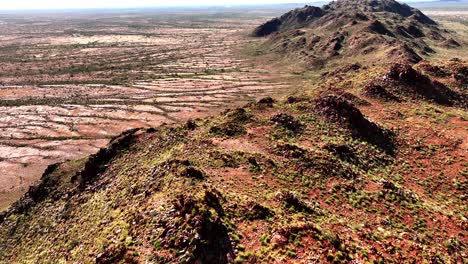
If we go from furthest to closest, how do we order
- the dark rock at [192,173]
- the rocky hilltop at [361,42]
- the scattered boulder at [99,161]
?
the rocky hilltop at [361,42] < the scattered boulder at [99,161] < the dark rock at [192,173]

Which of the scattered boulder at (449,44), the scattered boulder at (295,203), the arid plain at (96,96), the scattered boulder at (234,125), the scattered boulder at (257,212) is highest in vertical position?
the scattered boulder at (449,44)

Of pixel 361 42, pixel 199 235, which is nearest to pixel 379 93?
pixel 199 235

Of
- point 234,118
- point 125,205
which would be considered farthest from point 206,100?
point 125,205

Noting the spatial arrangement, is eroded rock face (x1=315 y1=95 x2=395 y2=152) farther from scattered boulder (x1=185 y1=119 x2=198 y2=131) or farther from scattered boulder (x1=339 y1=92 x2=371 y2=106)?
scattered boulder (x1=185 y1=119 x2=198 y2=131)

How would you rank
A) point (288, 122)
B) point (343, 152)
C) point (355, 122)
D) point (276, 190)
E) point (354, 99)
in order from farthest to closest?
point (354, 99)
point (355, 122)
point (288, 122)
point (343, 152)
point (276, 190)

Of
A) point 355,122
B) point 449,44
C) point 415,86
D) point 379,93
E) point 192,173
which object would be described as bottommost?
point 192,173

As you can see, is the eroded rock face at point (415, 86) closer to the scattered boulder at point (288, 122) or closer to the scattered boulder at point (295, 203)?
the scattered boulder at point (288, 122)

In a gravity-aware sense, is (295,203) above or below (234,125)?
below

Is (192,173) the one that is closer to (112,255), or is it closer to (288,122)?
(112,255)

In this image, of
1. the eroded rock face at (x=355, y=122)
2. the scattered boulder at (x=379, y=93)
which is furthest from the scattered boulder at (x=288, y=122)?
the scattered boulder at (x=379, y=93)

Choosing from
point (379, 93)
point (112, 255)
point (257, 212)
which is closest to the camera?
point (112, 255)

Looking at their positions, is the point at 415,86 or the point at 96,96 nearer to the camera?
the point at 415,86

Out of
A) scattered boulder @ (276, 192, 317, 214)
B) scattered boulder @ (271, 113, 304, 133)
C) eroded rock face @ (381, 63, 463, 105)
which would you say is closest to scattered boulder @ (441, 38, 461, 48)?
eroded rock face @ (381, 63, 463, 105)

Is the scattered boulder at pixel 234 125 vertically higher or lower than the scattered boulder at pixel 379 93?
lower
